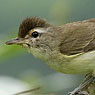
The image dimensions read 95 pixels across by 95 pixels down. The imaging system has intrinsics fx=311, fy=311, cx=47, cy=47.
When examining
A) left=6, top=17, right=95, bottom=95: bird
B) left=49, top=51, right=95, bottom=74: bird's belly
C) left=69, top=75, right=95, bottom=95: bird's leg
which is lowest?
left=69, top=75, right=95, bottom=95: bird's leg

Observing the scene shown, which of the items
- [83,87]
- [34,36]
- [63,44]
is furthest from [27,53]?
[83,87]

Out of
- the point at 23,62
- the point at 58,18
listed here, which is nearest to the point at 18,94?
the point at 58,18

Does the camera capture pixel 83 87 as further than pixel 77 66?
No

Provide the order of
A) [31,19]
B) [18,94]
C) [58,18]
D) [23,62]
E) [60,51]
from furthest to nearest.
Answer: [23,62], [60,51], [31,19], [58,18], [18,94]

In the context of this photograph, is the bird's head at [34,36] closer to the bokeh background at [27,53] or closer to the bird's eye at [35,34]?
the bird's eye at [35,34]

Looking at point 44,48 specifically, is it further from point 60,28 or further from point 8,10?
point 8,10

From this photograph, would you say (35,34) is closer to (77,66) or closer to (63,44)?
(63,44)

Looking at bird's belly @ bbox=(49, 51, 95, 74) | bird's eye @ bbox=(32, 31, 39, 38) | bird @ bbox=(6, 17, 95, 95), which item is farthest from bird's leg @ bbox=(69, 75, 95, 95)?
bird's eye @ bbox=(32, 31, 39, 38)

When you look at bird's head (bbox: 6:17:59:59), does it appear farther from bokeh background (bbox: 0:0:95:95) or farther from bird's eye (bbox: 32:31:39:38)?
bokeh background (bbox: 0:0:95:95)
